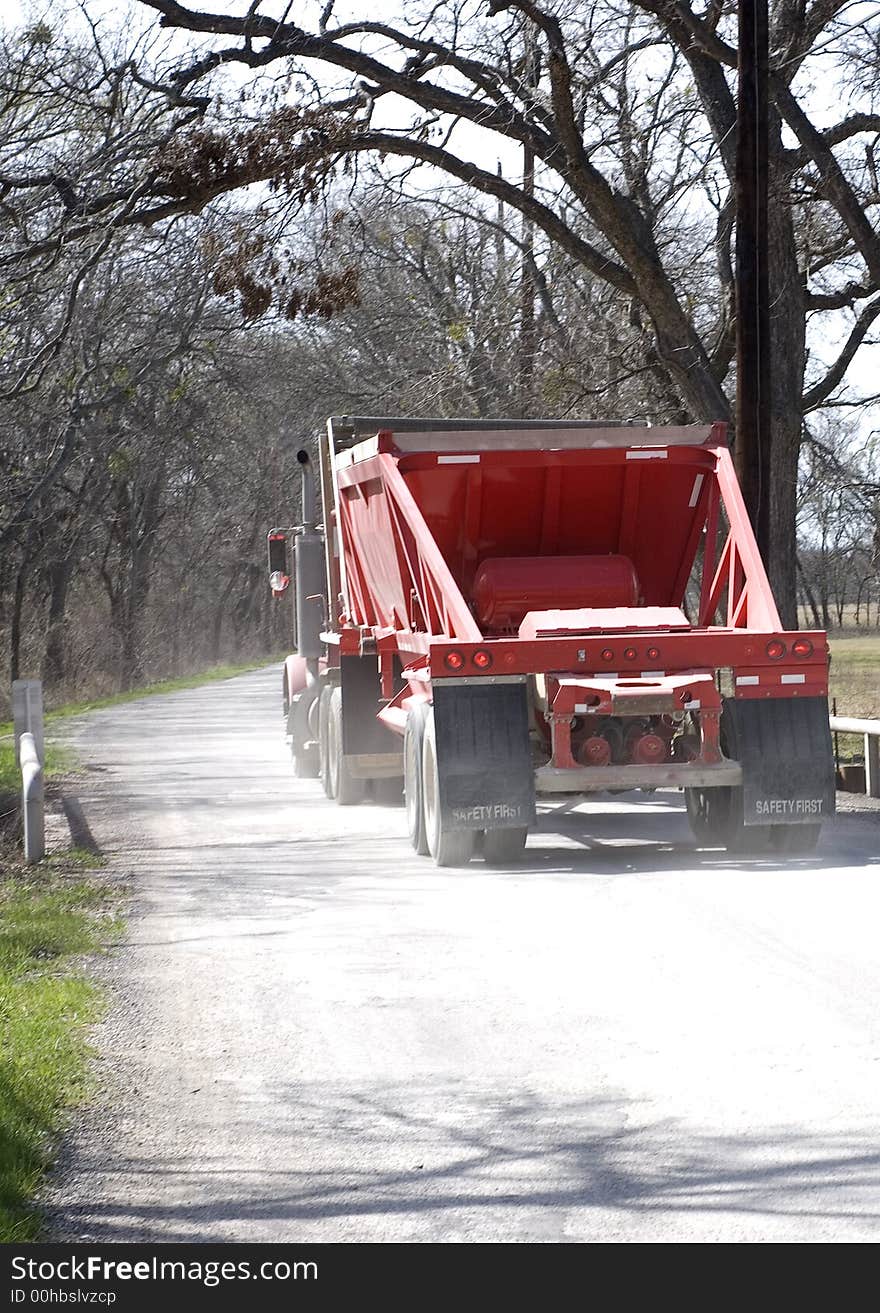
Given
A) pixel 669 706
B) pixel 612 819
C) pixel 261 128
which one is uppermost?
pixel 261 128

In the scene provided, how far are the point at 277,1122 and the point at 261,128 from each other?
43.8 feet

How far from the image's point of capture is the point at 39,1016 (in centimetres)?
764

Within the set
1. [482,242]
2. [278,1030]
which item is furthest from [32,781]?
[482,242]

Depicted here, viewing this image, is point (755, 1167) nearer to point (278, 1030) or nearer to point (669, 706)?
point (278, 1030)

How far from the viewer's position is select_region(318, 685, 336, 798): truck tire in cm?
1700

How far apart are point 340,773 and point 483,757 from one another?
14.8 feet

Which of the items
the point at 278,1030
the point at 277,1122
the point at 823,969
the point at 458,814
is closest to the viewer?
the point at 277,1122

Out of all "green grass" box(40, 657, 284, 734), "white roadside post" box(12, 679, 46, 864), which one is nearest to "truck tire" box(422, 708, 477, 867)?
"white roadside post" box(12, 679, 46, 864)

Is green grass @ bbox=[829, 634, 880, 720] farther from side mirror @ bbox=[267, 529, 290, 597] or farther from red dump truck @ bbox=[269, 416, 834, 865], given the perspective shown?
side mirror @ bbox=[267, 529, 290, 597]

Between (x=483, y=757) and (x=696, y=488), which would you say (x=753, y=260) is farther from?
(x=483, y=757)

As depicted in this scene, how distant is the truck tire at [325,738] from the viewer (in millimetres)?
17000

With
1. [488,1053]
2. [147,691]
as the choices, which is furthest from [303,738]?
[147,691]

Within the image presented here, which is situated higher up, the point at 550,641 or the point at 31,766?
the point at 550,641

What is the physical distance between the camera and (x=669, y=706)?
39.3 ft
